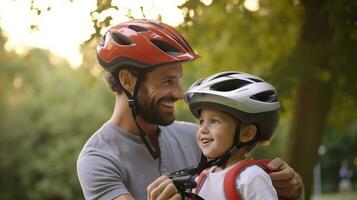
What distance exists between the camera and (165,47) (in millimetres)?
3785

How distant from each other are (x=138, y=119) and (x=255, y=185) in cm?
99

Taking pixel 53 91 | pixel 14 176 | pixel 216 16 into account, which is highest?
pixel 216 16

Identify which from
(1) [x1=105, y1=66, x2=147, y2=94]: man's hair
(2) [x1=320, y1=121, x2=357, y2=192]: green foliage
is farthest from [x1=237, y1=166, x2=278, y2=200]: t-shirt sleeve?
(2) [x1=320, y1=121, x2=357, y2=192]: green foliage

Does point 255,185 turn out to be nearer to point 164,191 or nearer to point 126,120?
point 164,191

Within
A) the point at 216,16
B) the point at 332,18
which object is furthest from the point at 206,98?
the point at 216,16

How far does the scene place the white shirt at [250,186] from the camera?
3.00m

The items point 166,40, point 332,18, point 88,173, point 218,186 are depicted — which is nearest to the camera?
point 218,186

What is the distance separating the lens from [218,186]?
320 centimetres

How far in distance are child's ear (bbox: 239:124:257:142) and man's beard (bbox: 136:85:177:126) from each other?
519 mm

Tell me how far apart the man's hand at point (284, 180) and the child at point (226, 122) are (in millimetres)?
137

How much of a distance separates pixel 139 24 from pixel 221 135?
972 millimetres

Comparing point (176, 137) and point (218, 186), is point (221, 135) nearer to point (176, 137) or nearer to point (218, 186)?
point (218, 186)

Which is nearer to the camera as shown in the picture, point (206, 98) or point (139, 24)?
point (206, 98)

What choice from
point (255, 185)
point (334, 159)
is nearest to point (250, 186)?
point (255, 185)
